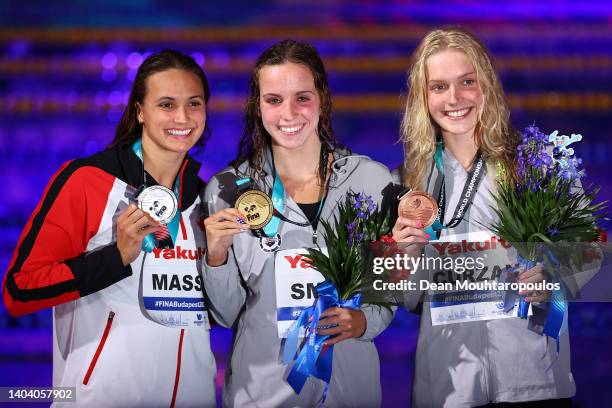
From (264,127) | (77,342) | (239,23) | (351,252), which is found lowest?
(77,342)

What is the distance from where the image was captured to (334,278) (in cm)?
245

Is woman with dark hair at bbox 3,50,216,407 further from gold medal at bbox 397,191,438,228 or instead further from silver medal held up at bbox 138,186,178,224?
gold medal at bbox 397,191,438,228

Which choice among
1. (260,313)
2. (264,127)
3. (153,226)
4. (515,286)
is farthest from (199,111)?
(515,286)

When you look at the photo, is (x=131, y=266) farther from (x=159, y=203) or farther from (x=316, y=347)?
(x=316, y=347)

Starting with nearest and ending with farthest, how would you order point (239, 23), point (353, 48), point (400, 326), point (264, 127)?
1. point (264, 127)
2. point (239, 23)
3. point (400, 326)
4. point (353, 48)

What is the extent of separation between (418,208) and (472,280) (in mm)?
272

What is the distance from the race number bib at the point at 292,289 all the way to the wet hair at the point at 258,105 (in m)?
0.36

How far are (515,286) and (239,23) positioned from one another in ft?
12.2

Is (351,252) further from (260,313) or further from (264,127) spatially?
(264,127)

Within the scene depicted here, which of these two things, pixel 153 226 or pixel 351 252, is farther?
pixel 153 226

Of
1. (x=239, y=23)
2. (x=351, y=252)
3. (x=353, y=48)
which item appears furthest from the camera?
(x=353, y=48)

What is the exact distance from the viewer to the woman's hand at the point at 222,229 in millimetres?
2486

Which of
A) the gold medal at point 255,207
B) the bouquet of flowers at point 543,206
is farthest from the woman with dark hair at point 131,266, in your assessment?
the bouquet of flowers at point 543,206

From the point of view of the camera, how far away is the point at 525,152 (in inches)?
100
